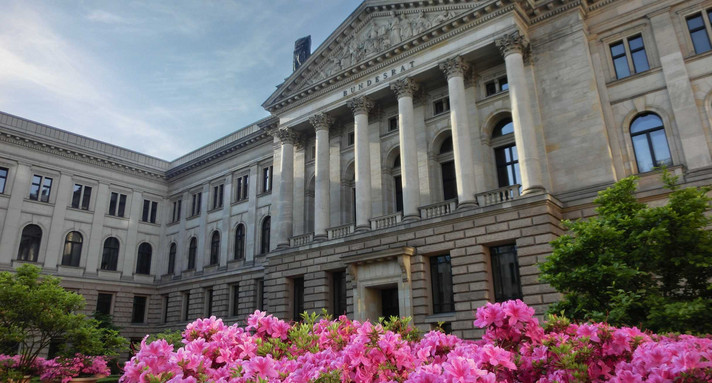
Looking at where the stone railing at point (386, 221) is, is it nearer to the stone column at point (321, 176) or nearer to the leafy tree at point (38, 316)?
the stone column at point (321, 176)

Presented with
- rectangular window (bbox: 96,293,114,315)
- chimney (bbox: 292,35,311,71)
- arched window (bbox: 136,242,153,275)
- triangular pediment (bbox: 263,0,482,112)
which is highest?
chimney (bbox: 292,35,311,71)

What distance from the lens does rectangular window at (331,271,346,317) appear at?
94.7 feet

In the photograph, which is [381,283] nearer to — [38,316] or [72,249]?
[38,316]

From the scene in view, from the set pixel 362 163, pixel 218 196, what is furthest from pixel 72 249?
pixel 362 163

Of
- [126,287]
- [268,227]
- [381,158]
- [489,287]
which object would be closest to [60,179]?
[126,287]

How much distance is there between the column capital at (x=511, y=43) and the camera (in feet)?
81.1

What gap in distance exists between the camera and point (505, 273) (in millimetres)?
22906

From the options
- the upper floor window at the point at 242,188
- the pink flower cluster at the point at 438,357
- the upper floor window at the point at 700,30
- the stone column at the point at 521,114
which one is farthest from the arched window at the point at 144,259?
the upper floor window at the point at 700,30

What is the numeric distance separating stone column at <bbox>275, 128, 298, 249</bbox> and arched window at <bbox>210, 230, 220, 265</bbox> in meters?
11.6

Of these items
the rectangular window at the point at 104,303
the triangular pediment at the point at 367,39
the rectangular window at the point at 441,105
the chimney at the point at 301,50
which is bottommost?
the rectangular window at the point at 104,303

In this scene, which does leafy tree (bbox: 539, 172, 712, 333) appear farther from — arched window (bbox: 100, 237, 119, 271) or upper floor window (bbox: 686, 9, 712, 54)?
arched window (bbox: 100, 237, 119, 271)

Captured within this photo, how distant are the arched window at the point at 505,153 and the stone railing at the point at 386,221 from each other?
5.92 metres

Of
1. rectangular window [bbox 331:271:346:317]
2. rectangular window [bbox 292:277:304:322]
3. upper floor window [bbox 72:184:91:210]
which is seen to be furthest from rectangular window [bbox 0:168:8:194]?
rectangular window [bbox 331:271:346:317]

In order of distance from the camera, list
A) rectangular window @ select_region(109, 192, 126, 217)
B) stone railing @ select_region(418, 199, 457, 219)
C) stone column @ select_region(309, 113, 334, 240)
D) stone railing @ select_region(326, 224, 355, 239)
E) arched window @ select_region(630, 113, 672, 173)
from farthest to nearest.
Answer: rectangular window @ select_region(109, 192, 126, 217)
stone column @ select_region(309, 113, 334, 240)
stone railing @ select_region(326, 224, 355, 239)
stone railing @ select_region(418, 199, 457, 219)
arched window @ select_region(630, 113, 672, 173)
